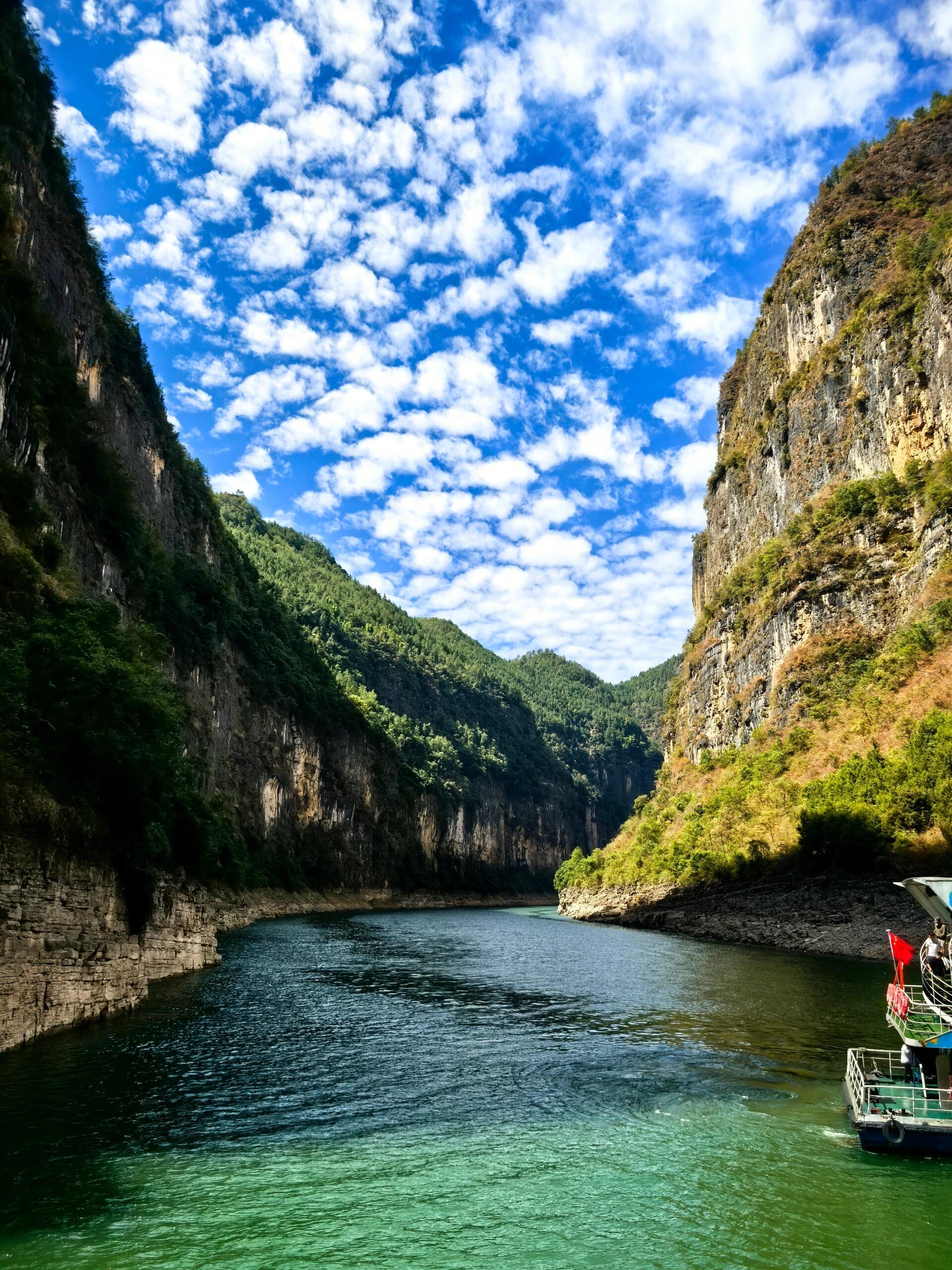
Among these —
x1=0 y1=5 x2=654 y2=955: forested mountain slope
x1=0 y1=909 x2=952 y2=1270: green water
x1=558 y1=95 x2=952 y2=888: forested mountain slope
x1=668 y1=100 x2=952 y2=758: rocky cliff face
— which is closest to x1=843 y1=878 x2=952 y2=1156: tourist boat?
x1=0 y1=909 x2=952 y2=1270: green water

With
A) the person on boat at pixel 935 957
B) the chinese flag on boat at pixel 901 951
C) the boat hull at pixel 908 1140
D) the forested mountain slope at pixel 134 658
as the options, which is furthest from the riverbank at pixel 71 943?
the person on boat at pixel 935 957

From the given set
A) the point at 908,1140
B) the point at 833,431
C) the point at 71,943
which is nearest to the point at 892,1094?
the point at 908,1140

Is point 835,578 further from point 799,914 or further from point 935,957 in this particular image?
point 935,957

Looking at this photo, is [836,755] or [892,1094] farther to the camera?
[836,755]

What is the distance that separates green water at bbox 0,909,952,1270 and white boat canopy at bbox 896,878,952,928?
415cm

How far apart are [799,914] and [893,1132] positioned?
130 ft

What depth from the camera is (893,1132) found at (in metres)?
13.2

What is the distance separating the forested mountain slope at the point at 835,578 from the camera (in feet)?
166

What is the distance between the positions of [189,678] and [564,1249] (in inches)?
2813

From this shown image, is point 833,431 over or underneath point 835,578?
over

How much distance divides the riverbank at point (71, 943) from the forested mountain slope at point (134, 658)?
2.29 ft

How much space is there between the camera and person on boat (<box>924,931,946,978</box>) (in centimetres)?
1459

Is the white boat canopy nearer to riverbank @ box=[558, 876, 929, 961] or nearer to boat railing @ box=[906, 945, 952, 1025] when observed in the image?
boat railing @ box=[906, 945, 952, 1025]

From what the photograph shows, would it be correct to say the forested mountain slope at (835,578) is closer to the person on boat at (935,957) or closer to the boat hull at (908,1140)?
the person on boat at (935,957)
